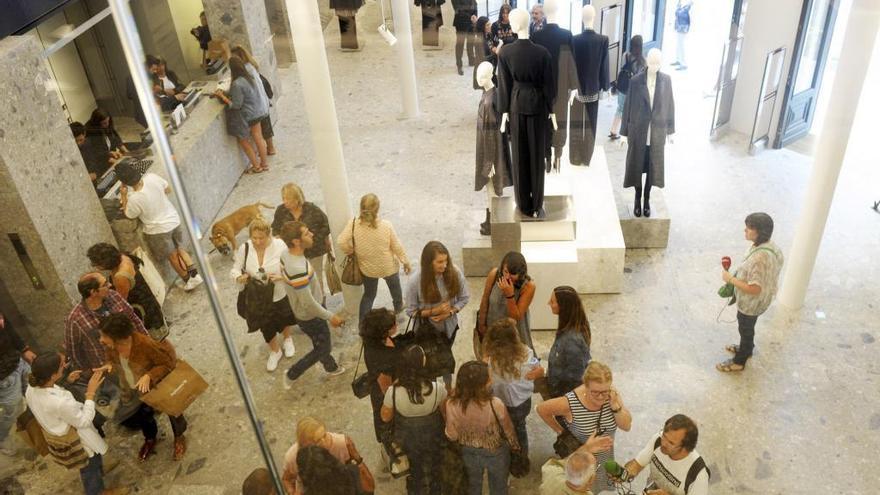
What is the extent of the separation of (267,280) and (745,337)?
2720 millimetres

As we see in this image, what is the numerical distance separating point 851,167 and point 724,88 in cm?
114

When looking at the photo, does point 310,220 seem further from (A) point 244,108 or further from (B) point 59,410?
(B) point 59,410

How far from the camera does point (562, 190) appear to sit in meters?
4.81

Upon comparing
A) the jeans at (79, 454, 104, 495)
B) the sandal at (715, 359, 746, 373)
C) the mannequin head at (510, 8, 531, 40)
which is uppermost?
the mannequin head at (510, 8, 531, 40)

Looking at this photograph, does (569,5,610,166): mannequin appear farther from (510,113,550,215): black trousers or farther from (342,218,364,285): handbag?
(342,218,364,285): handbag

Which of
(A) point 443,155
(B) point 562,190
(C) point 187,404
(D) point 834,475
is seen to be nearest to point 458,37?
(A) point 443,155

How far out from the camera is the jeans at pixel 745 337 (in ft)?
13.5

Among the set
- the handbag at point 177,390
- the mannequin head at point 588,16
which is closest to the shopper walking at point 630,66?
the mannequin head at point 588,16

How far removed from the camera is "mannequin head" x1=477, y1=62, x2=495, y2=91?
4.28 metres

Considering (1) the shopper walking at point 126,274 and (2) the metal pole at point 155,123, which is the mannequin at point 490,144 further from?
(2) the metal pole at point 155,123

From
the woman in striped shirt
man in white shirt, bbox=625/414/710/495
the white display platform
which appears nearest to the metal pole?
the woman in striped shirt

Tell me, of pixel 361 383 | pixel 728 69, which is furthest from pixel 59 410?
pixel 728 69

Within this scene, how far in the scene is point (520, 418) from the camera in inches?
137

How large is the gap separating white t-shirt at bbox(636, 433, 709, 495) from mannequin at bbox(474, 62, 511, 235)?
211 centimetres
